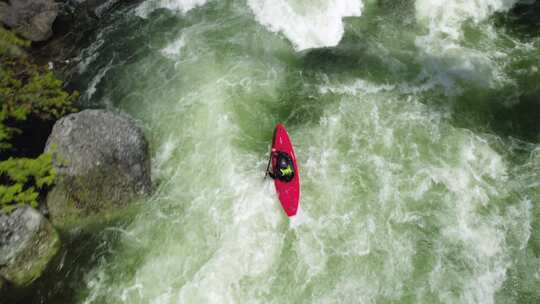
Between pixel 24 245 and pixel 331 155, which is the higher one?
pixel 331 155

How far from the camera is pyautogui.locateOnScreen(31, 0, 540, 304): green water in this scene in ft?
17.5

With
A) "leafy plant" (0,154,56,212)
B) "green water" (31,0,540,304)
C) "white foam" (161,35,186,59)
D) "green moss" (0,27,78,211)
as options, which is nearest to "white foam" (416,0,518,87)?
→ "green water" (31,0,540,304)

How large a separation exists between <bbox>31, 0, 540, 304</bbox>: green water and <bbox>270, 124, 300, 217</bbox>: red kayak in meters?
0.19

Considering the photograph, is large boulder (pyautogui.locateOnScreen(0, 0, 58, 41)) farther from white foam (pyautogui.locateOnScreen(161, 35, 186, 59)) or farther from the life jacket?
the life jacket

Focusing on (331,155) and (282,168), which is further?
(331,155)

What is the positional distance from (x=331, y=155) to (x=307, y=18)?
4.05 m

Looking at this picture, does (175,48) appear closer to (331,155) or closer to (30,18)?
(30,18)

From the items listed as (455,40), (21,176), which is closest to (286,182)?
(21,176)

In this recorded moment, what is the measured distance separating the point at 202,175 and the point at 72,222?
233 centimetres

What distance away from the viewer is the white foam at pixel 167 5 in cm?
975

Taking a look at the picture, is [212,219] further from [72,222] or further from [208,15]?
[208,15]

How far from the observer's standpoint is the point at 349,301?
506cm

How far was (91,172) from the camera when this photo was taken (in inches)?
239

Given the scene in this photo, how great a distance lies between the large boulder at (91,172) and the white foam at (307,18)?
4623mm
